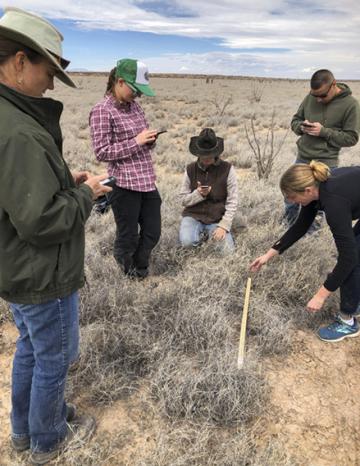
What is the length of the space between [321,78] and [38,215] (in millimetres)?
3163

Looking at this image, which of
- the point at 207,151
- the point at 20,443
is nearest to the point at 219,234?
the point at 207,151

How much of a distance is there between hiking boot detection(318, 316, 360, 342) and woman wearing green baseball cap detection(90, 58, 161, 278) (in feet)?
5.26

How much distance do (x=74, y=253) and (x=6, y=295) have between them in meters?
0.30

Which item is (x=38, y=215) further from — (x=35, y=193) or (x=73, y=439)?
(x=73, y=439)

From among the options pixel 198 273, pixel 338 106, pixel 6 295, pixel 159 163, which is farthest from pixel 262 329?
pixel 159 163

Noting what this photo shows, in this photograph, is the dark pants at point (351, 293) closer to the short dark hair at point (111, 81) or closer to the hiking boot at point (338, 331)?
the hiking boot at point (338, 331)

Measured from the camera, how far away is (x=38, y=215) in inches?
51.8

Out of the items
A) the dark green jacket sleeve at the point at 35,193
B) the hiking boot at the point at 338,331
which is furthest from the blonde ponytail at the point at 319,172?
the dark green jacket sleeve at the point at 35,193

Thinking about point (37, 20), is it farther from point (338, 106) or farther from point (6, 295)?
point (338, 106)

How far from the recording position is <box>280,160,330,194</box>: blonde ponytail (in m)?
2.48

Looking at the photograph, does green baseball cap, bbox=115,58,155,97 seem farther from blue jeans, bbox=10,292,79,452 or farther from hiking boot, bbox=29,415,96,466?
hiking boot, bbox=29,415,96,466

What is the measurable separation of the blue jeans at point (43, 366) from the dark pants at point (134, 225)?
61.9 inches

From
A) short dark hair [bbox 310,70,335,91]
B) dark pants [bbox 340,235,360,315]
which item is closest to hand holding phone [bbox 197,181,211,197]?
short dark hair [bbox 310,70,335,91]

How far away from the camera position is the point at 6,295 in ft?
5.01
